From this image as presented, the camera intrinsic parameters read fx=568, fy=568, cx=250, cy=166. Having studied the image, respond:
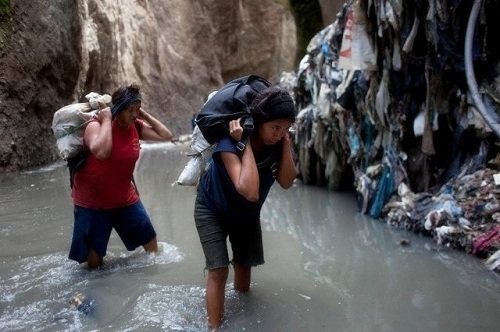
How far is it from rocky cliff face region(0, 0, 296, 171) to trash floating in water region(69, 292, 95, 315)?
653cm

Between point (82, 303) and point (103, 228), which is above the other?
point (103, 228)

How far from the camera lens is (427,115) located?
5.02 meters

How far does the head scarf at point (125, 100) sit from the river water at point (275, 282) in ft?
3.69

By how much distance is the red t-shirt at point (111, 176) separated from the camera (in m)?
3.72

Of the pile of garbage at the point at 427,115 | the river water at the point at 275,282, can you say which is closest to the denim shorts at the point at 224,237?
the river water at the point at 275,282

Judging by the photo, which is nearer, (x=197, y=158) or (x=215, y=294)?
(x=215, y=294)

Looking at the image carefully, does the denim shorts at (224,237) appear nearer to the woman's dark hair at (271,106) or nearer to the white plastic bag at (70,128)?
the woman's dark hair at (271,106)

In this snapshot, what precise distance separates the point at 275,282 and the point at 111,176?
50.6 inches

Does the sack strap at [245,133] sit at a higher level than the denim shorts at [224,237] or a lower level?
higher

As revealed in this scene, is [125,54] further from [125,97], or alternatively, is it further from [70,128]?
[125,97]

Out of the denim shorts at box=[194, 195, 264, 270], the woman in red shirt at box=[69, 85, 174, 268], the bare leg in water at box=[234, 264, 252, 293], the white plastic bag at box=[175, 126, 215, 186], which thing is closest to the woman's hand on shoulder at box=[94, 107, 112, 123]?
the woman in red shirt at box=[69, 85, 174, 268]

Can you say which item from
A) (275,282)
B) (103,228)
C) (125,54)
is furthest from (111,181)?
(125,54)

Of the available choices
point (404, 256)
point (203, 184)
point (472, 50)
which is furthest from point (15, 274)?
point (472, 50)

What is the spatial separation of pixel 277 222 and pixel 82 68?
8.05 metres
